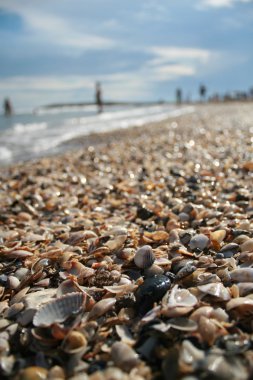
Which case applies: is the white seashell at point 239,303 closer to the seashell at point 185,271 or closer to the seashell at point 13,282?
the seashell at point 185,271

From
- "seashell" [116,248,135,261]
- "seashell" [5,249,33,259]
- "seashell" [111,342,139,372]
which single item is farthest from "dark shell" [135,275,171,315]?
"seashell" [5,249,33,259]

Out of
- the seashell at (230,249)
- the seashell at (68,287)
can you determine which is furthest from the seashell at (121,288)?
the seashell at (230,249)

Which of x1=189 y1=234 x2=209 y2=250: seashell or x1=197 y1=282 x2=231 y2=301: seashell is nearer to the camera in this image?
x1=197 y1=282 x2=231 y2=301: seashell

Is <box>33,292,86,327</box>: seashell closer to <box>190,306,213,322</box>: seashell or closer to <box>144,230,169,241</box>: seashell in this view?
<box>190,306,213,322</box>: seashell

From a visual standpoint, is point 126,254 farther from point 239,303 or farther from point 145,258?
point 239,303

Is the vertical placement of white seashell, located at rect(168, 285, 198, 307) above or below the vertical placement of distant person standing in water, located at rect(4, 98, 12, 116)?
below

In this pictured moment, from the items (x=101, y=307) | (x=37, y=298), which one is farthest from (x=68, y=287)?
(x=101, y=307)

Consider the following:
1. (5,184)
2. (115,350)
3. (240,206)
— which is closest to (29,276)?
(115,350)

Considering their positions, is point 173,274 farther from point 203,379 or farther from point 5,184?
point 5,184
